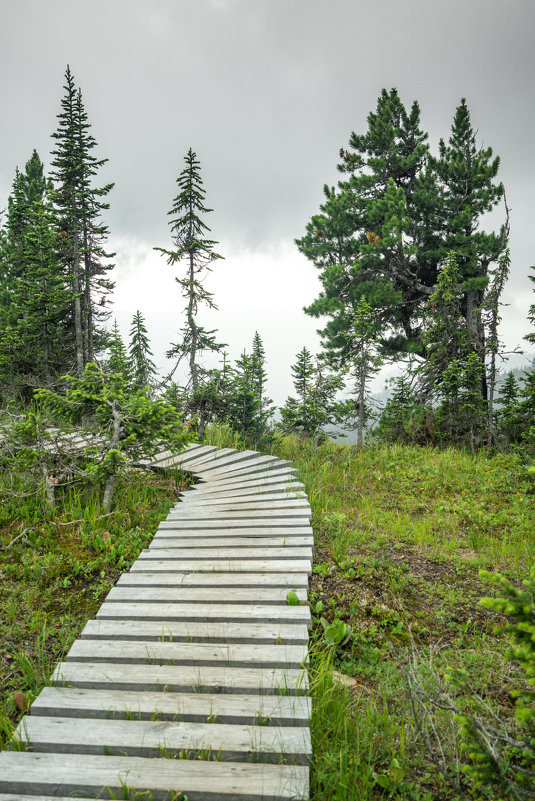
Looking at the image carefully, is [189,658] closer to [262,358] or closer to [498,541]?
[498,541]

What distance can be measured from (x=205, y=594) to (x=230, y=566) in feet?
1.82

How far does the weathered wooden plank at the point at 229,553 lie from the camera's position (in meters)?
5.07

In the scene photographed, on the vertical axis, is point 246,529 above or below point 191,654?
above

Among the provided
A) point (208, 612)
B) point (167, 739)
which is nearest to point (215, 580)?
point (208, 612)

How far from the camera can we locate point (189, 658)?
11.5 feet

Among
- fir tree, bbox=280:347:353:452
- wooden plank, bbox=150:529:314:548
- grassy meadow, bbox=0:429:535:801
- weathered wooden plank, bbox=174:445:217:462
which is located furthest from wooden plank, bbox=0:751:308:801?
fir tree, bbox=280:347:353:452

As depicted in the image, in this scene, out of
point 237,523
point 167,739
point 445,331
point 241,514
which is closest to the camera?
point 167,739

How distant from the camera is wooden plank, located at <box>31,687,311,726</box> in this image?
2918 mm

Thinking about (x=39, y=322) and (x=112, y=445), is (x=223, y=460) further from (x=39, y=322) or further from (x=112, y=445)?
(x=39, y=322)

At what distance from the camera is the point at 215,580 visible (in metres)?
4.60

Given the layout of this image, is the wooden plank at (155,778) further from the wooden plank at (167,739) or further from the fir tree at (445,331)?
the fir tree at (445,331)

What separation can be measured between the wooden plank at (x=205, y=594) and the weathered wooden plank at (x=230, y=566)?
0.35 metres

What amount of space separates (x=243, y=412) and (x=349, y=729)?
28.4 ft

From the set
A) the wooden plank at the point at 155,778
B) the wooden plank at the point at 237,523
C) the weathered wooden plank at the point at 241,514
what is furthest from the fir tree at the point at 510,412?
the wooden plank at the point at 155,778
